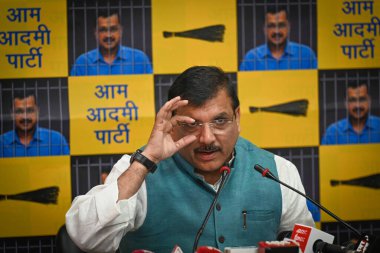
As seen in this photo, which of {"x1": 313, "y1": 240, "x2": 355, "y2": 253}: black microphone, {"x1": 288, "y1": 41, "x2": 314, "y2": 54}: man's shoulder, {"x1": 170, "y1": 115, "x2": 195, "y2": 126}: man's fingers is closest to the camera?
{"x1": 313, "y1": 240, "x2": 355, "y2": 253}: black microphone

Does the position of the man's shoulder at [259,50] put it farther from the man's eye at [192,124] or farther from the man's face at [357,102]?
the man's eye at [192,124]

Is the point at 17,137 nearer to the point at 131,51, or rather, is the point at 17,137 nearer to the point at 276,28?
the point at 131,51

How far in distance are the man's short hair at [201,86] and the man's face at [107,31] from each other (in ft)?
3.30

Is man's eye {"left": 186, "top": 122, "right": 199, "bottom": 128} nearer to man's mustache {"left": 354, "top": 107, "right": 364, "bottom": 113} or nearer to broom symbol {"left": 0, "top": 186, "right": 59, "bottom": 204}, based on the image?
broom symbol {"left": 0, "top": 186, "right": 59, "bottom": 204}

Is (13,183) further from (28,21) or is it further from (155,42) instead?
(155,42)

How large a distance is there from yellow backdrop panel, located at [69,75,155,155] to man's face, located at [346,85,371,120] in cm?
116

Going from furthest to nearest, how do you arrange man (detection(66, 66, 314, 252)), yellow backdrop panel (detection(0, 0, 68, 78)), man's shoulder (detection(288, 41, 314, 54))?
man's shoulder (detection(288, 41, 314, 54))
yellow backdrop panel (detection(0, 0, 68, 78))
man (detection(66, 66, 314, 252))

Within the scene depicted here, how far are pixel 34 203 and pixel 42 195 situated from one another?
0.07 meters

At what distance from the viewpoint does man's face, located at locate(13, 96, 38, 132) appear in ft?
9.98

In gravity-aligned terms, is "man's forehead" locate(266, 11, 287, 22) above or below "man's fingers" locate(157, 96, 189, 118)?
above

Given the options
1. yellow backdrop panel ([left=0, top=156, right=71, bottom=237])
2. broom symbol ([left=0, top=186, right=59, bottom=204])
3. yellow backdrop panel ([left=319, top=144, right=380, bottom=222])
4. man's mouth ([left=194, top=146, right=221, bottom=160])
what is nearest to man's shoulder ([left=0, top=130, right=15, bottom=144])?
yellow backdrop panel ([left=0, top=156, right=71, bottom=237])

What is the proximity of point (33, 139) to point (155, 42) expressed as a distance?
2.94 ft

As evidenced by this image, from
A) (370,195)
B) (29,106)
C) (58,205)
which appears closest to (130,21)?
(29,106)

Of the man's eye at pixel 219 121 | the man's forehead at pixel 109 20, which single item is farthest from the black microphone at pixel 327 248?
the man's forehead at pixel 109 20
